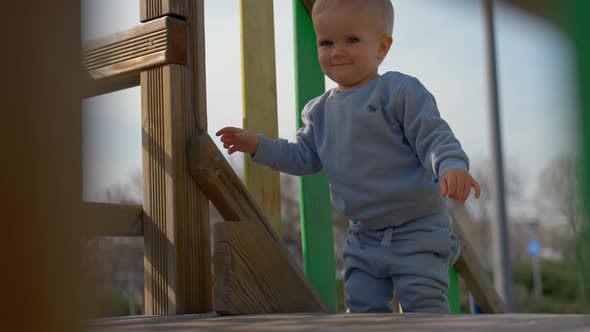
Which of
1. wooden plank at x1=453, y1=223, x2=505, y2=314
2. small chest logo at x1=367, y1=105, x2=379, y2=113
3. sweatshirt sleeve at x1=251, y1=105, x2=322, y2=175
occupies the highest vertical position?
small chest logo at x1=367, y1=105, x2=379, y2=113

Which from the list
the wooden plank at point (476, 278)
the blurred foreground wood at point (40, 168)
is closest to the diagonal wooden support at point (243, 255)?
the wooden plank at point (476, 278)

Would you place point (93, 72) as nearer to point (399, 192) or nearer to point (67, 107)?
point (399, 192)

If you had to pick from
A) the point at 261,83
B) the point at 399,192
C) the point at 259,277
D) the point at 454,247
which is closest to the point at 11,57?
the point at 259,277

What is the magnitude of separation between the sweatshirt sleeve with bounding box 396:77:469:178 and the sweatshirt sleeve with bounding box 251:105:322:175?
0.32 m

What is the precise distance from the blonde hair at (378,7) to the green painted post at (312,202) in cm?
39

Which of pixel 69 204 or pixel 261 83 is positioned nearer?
pixel 69 204

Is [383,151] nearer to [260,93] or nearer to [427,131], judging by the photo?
[427,131]

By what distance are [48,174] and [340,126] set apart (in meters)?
1.61

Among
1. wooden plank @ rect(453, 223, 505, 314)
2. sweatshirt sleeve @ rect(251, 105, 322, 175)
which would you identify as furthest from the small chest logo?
wooden plank @ rect(453, 223, 505, 314)

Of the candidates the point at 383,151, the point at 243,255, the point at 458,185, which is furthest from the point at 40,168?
the point at 383,151

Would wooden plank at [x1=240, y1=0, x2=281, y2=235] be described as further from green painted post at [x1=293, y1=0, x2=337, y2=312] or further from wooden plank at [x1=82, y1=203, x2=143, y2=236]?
wooden plank at [x1=82, y1=203, x2=143, y2=236]

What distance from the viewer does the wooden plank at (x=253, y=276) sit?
1.70 m

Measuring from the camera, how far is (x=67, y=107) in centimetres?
46

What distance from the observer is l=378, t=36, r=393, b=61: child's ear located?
2059mm
